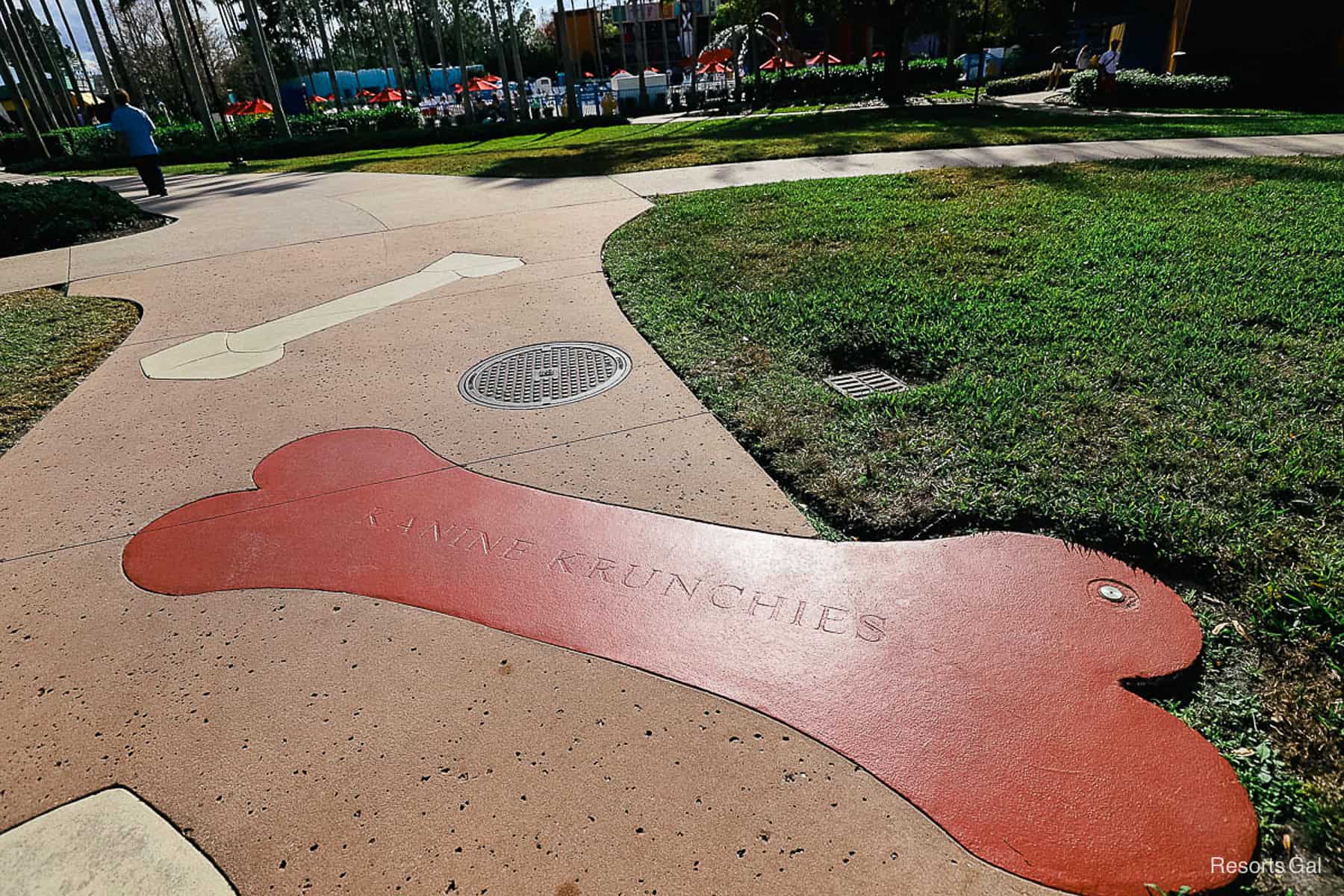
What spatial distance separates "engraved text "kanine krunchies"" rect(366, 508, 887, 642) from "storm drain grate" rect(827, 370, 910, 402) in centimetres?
168

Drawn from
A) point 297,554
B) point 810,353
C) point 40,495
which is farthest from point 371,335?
point 810,353

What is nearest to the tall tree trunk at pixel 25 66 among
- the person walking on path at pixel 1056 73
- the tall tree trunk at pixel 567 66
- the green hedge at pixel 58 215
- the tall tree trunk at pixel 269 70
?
Answer: the tall tree trunk at pixel 269 70

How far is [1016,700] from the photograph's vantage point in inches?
82.7

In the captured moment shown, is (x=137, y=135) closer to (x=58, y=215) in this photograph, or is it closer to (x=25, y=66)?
(x=58, y=215)

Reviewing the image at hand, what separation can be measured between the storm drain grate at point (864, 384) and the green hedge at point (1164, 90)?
19562mm

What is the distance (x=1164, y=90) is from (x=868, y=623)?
22.1m

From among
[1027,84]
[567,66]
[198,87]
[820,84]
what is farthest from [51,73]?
[1027,84]

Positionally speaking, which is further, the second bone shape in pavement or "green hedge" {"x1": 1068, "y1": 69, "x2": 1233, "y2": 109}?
"green hedge" {"x1": 1068, "y1": 69, "x2": 1233, "y2": 109}

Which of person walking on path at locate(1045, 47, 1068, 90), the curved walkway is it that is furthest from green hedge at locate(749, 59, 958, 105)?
the curved walkway

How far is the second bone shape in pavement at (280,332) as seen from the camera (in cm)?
496

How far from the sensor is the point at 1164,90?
60.8 feet

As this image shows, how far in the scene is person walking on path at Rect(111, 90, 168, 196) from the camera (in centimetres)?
1150

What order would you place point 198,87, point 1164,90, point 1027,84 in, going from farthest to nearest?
point 1027,84 → point 198,87 → point 1164,90

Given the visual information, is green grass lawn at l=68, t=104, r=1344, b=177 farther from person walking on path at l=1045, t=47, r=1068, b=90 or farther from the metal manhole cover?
person walking on path at l=1045, t=47, r=1068, b=90
